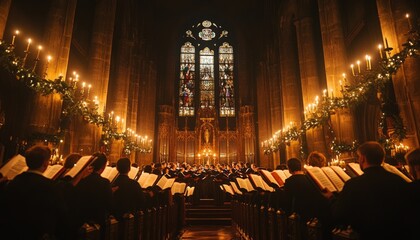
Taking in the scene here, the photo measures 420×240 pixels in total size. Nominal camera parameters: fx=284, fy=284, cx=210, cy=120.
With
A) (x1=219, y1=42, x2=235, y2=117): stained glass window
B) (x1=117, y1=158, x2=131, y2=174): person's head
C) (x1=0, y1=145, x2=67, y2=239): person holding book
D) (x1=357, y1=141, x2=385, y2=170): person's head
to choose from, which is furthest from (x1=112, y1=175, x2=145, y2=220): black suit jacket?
(x1=219, y1=42, x2=235, y2=117): stained glass window

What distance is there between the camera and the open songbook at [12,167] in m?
2.89

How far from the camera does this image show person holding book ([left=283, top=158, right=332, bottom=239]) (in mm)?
3449

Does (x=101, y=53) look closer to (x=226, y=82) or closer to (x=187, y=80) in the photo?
(x=187, y=80)

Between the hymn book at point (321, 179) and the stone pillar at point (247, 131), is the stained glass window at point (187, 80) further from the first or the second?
the hymn book at point (321, 179)

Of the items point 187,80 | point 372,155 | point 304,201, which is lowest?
point 304,201

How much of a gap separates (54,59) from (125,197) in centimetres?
548

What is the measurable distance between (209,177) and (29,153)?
11636 millimetres

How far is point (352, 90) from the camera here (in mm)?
Result: 8102

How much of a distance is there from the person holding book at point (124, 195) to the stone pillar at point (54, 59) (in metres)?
3.90

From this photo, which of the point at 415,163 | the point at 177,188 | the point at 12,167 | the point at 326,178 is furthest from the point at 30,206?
the point at 177,188

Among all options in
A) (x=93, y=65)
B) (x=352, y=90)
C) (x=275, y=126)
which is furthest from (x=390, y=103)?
(x=275, y=126)

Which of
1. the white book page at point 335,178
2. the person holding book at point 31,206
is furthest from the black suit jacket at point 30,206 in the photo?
the white book page at point 335,178

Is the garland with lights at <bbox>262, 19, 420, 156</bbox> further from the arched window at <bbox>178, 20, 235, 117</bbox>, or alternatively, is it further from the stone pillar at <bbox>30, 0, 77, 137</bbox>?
the arched window at <bbox>178, 20, 235, 117</bbox>

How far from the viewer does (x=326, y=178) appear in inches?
136
